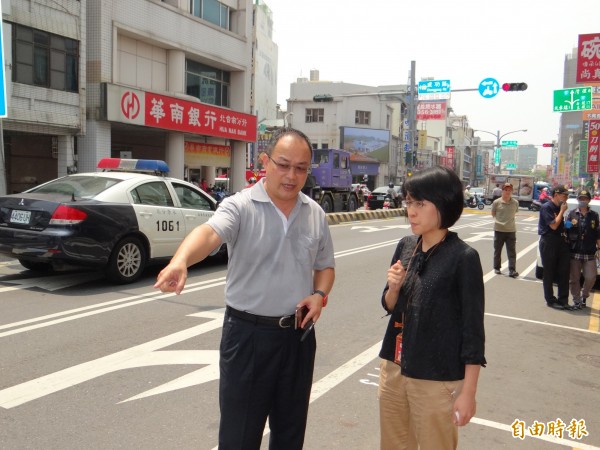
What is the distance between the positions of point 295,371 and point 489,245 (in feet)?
45.4

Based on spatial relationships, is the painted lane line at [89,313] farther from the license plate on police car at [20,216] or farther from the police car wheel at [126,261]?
the license plate on police car at [20,216]

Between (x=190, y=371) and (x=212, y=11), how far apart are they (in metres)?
23.5

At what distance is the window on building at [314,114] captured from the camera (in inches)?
2106

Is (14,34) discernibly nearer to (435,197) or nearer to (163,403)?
(163,403)

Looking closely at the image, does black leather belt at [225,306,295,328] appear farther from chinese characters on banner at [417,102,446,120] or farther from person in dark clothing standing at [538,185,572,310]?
chinese characters on banner at [417,102,446,120]

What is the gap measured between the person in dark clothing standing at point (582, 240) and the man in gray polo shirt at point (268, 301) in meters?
6.38

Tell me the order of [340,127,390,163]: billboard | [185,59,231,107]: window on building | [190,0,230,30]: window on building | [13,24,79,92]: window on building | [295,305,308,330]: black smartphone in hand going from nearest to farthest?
[295,305,308,330]: black smartphone in hand → [13,24,79,92]: window on building → [190,0,230,30]: window on building → [185,59,231,107]: window on building → [340,127,390,163]: billboard

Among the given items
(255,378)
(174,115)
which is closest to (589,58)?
(174,115)

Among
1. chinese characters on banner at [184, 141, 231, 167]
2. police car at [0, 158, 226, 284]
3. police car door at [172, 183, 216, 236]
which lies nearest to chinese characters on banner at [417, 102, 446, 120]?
chinese characters on banner at [184, 141, 231, 167]

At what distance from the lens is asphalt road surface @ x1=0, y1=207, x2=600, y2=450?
3.43 m

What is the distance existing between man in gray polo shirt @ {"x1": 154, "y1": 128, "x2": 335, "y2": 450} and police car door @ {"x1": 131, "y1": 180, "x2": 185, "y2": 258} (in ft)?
19.0

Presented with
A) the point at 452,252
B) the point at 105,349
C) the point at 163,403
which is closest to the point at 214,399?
the point at 163,403

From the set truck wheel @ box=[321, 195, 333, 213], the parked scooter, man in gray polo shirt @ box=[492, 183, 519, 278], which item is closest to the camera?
man in gray polo shirt @ box=[492, 183, 519, 278]

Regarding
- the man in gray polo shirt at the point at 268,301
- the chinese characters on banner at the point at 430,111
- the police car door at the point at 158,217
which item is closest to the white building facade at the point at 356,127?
the chinese characters on banner at the point at 430,111
